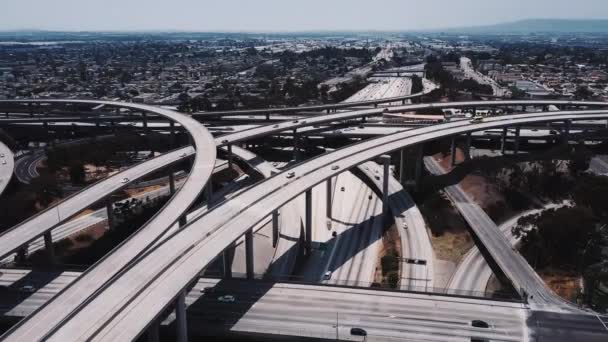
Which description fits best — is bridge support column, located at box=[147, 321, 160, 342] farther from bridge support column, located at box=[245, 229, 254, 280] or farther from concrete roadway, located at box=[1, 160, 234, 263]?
concrete roadway, located at box=[1, 160, 234, 263]

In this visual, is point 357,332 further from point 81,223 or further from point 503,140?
point 503,140

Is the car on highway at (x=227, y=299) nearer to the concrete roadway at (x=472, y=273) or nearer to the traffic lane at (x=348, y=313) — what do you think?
the traffic lane at (x=348, y=313)

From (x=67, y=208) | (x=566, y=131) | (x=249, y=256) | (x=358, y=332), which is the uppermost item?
(x=566, y=131)

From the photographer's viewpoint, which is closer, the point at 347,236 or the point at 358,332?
the point at 358,332

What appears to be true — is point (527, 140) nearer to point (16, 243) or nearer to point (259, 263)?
point (259, 263)

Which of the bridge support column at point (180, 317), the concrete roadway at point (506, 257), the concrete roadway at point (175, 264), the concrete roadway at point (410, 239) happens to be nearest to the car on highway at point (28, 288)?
the concrete roadway at point (175, 264)

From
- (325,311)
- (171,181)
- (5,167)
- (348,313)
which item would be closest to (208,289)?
(325,311)

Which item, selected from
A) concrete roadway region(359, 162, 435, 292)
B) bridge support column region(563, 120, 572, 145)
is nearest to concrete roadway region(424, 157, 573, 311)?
concrete roadway region(359, 162, 435, 292)
